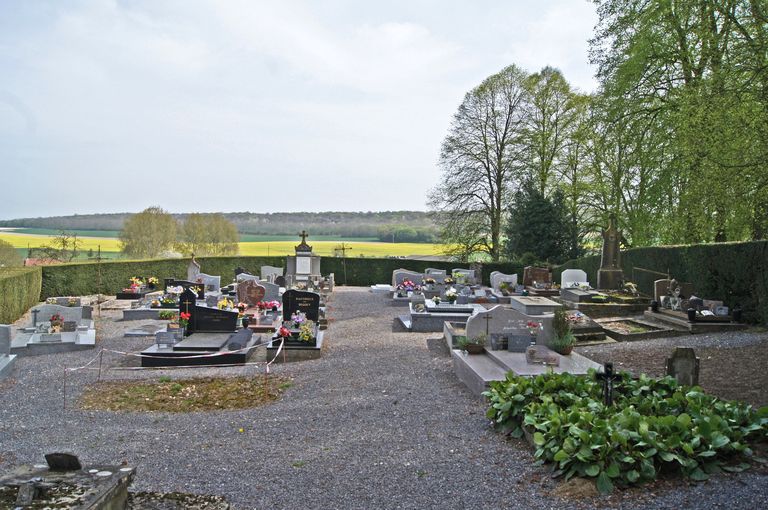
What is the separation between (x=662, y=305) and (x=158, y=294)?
736 inches

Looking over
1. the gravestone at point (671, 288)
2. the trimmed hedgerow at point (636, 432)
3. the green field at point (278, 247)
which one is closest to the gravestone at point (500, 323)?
the trimmed hedgerow at point (636, 432)

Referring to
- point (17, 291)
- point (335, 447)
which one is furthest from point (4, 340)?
point (335, 447)

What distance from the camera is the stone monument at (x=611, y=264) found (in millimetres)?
22625

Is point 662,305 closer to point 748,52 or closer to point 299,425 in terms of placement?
point 748,52

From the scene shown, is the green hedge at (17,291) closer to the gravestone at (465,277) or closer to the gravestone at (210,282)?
the gravestone at (210,282)

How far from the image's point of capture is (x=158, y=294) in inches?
976

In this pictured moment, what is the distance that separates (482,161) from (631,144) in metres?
13.5

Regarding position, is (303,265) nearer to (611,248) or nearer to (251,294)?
(251,294)

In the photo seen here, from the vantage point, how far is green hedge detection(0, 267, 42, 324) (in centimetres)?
1978

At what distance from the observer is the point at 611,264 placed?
2297 cm

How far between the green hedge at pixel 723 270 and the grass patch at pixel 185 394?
11.8 meters

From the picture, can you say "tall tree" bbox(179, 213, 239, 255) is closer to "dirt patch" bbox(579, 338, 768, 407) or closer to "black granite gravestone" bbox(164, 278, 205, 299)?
"black granite gravestone" bbox(164, 278, 205, 299)

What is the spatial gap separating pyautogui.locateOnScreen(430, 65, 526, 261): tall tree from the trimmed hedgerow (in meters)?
30.6

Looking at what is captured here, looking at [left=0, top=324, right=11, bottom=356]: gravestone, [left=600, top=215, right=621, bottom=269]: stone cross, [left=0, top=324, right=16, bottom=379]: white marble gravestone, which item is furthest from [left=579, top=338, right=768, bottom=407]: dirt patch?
[left=0, top=324, right=11, bottom=356]: gravestone
